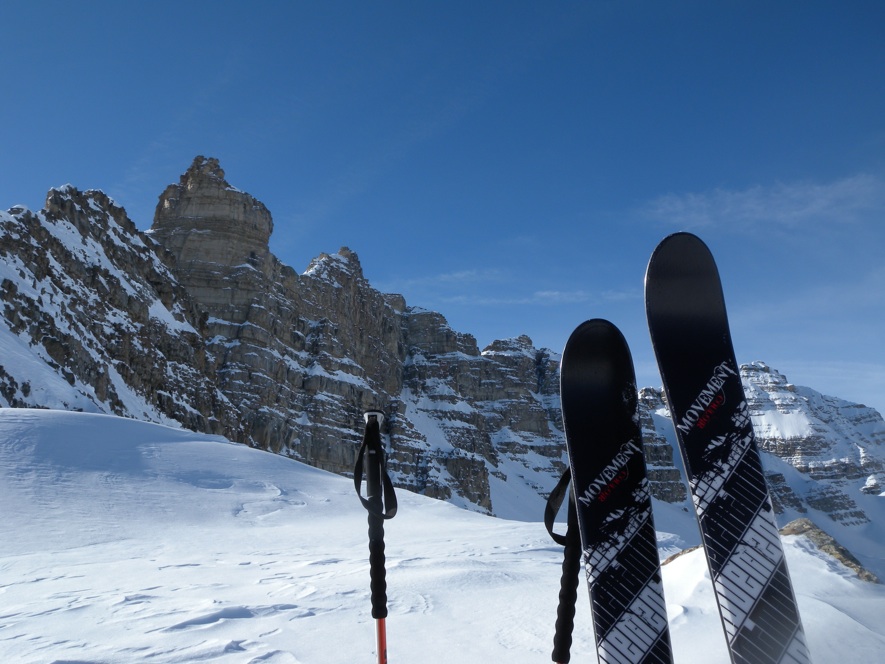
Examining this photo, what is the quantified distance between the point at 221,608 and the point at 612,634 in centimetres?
313

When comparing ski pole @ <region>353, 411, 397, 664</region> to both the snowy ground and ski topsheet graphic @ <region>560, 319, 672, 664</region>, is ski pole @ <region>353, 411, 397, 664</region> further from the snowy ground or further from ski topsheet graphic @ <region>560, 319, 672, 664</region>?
ski topsheet graphic @ <region>560, 319, 672, 664</region>

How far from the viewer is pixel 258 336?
75.1 m

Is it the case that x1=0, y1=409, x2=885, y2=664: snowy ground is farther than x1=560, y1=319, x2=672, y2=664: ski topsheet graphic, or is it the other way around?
x1=0, y1=409, x2=885, y2=664: snowy ground

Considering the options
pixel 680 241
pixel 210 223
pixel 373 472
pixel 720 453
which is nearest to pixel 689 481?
pixel 720 453

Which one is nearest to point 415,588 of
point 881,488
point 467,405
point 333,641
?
point 333,641

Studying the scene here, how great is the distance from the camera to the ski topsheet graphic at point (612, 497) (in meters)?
3.14

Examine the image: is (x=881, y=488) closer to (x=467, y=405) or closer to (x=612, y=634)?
(x=467, y=405)

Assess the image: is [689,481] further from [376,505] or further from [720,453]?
[376,505]

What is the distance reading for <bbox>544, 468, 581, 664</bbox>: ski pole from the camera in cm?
310

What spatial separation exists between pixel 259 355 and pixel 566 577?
245ft

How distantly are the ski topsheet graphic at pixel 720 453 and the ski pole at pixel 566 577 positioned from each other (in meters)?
0.62

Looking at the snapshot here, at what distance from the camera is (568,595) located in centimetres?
315

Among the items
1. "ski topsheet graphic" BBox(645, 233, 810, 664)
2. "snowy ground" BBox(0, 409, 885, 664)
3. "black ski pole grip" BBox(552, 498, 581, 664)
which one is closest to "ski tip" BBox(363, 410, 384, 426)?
"black ski pole grip" BBox(552, 498, 581, 664)

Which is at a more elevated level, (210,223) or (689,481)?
(210,223)
